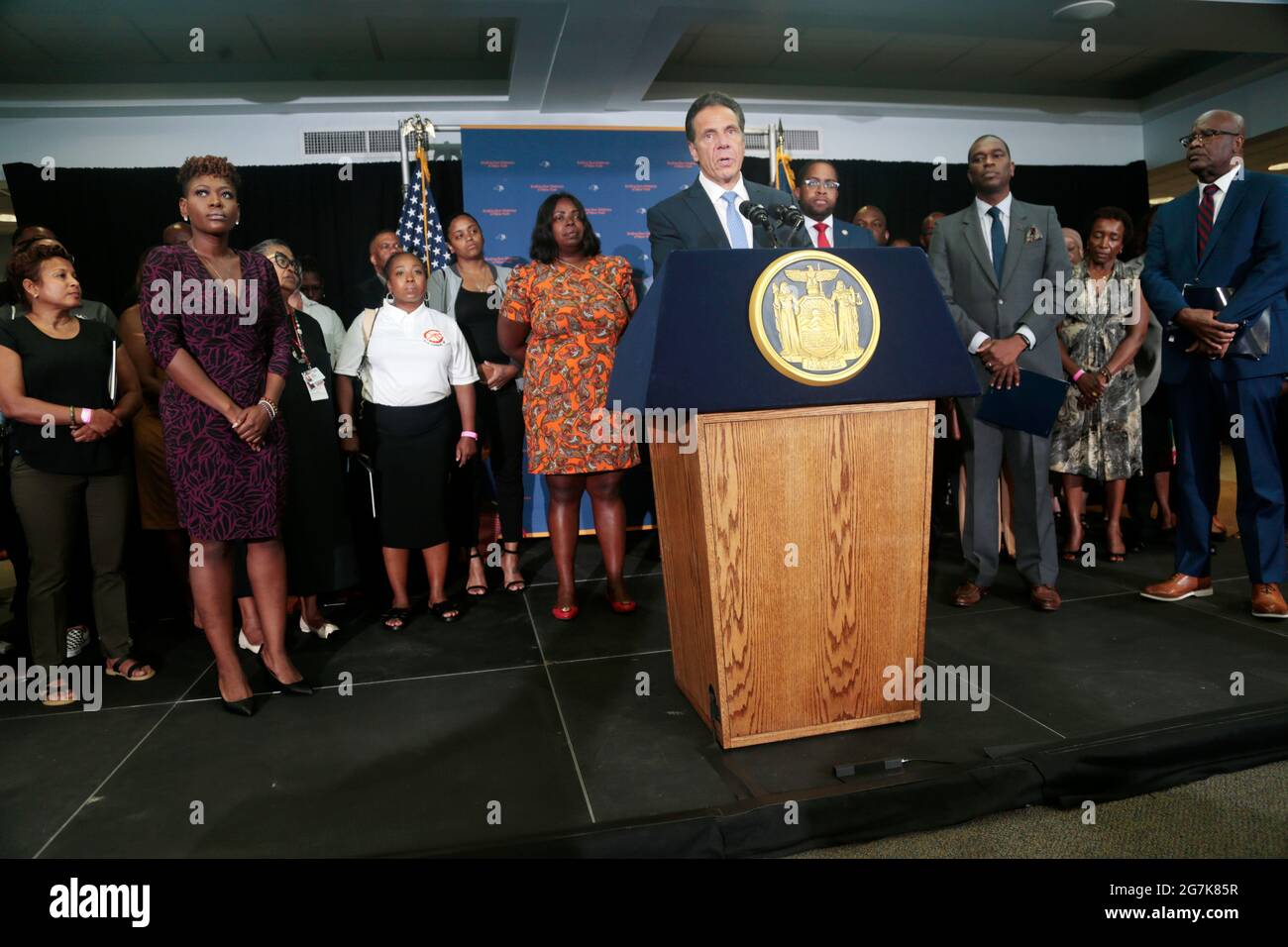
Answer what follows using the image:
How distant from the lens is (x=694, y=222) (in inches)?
95.9

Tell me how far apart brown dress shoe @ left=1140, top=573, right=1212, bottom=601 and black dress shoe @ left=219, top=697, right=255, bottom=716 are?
10.8 ft

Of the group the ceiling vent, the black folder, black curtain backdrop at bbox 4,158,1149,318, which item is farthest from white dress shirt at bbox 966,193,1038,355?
the ceiling vent

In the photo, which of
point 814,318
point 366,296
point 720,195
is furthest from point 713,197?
point 366,296

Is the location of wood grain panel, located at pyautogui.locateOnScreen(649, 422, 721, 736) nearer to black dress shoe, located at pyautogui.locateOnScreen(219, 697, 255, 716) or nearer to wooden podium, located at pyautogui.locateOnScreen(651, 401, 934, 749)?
wooden podium, located at pyautogui.locateOnScreen(651, 401, 934, 749)

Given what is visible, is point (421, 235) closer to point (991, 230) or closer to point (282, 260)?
point (282, 260)

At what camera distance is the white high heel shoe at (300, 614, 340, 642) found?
3.38 m

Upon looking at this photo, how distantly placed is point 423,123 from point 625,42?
61.7 inches

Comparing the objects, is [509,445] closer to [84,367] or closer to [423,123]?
[84,367]

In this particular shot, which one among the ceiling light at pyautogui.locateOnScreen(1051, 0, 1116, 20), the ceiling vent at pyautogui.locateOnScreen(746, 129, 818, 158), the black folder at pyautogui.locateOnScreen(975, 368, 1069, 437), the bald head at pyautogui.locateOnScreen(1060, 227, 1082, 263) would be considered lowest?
the black folder at pyautogui.locateOnScreen(975, 368, 1069, 437)

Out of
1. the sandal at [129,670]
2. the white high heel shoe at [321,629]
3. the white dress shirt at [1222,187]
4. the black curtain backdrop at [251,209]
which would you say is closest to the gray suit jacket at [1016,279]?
the white dress shirt at [1222,187]

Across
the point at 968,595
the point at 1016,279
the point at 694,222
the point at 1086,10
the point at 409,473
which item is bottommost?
the point at 968,595

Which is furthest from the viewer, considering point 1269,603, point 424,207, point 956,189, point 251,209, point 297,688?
point 956,189

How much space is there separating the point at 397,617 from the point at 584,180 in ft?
11.0
